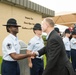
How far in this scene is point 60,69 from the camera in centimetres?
426

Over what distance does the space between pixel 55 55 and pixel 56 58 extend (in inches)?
2.2

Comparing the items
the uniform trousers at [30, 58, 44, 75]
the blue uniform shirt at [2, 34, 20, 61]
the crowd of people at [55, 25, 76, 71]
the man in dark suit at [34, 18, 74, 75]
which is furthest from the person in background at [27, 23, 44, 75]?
the crowd of people at [55, 25, 76, 71]

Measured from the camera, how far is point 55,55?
13.4 feet

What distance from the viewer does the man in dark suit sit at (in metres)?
4.10

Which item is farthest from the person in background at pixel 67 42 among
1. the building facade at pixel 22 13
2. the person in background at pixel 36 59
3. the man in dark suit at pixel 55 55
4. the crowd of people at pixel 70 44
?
the man in dark suit at pixel 55 55

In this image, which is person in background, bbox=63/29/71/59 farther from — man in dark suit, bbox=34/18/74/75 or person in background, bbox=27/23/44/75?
man in dark suit, bbox=34/18/74/75

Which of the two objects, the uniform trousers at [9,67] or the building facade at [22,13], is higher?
the building facade at [22,13]

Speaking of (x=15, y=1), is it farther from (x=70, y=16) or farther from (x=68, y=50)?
(x=70, y=16)

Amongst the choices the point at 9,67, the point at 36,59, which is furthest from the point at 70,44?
the point at 9,67

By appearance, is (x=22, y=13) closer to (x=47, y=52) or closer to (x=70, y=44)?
(x=70, y=44)

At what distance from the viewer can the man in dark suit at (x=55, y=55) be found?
13.5 feet

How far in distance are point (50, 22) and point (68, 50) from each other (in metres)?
5.96

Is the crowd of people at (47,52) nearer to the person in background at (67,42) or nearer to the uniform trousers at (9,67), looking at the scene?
the uniform trousers at (9,67)

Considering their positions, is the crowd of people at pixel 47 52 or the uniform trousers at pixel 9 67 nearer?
the crowd of people at pixel 47 52
